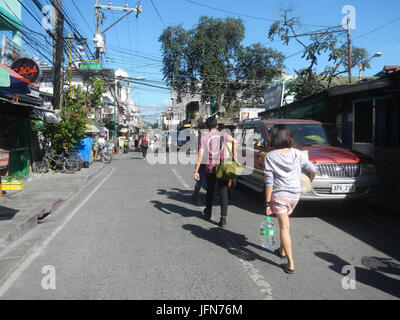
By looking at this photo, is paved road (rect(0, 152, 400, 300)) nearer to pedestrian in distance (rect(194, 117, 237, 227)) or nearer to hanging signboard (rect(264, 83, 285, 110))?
pedestrian in distance (rect(194, 117, 237, 227))

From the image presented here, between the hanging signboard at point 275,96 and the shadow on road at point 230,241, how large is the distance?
57.8 feet

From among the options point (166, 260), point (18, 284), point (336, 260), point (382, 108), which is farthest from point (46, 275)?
point (382, 108)

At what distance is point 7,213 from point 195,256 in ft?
15.3

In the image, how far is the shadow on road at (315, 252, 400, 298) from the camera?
3.55 meters

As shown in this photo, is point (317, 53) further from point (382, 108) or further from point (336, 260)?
point (336, 260)

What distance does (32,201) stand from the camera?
27.3 ft

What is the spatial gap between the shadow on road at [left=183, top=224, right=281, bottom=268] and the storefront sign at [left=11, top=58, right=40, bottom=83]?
9.35 meters

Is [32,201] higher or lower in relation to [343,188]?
lower

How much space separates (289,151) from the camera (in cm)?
396

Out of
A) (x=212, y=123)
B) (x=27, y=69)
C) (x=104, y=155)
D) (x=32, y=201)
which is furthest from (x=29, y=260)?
(x=104, y=155)

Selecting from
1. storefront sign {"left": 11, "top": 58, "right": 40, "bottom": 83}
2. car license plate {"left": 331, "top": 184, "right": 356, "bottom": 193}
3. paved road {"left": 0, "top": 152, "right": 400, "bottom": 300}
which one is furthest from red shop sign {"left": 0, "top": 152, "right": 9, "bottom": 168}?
storefront sign {"left": 11, "top": 58, "right": 40, "bottom": 83}

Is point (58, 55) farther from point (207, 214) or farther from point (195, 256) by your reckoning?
point (195, 256)

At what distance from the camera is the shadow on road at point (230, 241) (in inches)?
177

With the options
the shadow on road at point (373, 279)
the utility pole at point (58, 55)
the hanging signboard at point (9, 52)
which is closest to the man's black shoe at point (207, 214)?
the shadow on road at point (373, 279)
